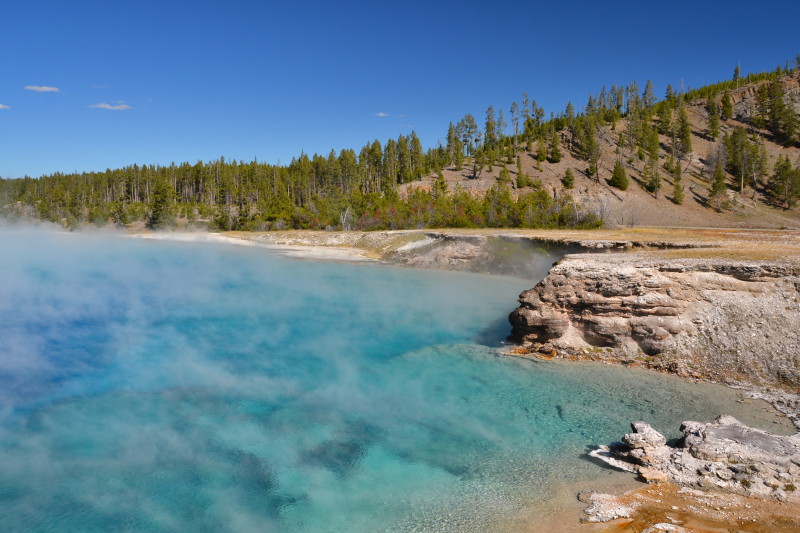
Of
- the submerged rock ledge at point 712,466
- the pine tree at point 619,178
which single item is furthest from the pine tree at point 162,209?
the submerged rock ledge at point 712,466

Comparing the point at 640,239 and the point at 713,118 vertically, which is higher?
the point at 713,118

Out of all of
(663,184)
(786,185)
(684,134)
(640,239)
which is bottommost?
(640,239)

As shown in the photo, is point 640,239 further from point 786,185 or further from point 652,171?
point 786,185

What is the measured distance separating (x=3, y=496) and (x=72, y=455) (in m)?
1.84

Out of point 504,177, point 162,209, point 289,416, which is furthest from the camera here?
point 162,209

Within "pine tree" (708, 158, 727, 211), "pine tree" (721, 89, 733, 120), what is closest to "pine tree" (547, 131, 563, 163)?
"pine tree" (708, 158, 727, 211)

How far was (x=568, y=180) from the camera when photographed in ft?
311

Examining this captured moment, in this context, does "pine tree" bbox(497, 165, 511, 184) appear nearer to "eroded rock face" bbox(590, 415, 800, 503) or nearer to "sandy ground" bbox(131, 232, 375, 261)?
"sandy ground" bbox(131, 232, 375, 261)

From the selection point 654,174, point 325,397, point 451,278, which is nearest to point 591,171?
point 654,174

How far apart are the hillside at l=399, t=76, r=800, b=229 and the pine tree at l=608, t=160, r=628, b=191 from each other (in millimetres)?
962

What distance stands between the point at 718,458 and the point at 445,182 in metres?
85.8

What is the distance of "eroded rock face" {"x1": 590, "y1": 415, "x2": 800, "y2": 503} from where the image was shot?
35.2 ft

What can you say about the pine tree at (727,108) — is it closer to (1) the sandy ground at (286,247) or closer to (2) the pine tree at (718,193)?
(2) the pine tree at (718,193)

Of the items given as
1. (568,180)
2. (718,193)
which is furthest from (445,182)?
(718,193)
